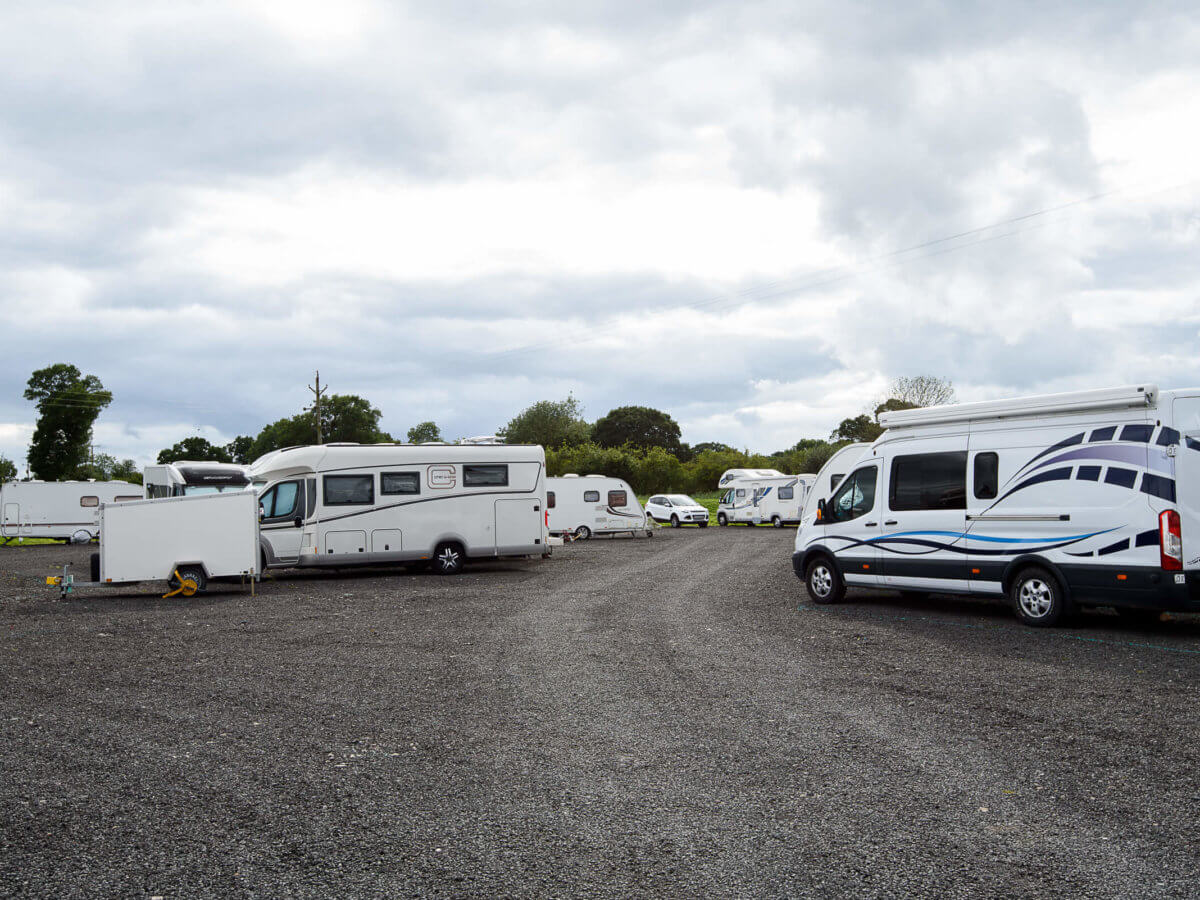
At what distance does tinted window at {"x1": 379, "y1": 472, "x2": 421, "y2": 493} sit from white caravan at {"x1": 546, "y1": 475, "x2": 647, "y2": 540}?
13512mm

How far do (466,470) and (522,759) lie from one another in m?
14.6

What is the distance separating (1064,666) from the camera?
8484 mm

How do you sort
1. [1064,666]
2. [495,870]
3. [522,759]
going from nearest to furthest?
1. [495,870]
2. [522,759]
3. [1064,666]

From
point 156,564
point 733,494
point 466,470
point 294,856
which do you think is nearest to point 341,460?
point 466,470

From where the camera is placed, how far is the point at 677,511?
41688 millimetres

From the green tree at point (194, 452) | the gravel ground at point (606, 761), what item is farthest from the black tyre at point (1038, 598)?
the green tree at point (194, 452)

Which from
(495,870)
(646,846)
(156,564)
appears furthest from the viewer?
(156,564)

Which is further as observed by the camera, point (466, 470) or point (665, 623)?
point (466, 470)

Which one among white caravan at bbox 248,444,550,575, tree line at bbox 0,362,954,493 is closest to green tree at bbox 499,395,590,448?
tree line at bbox 0,362,954,493

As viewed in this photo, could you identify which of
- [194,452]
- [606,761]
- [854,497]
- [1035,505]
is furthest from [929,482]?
[194,452]

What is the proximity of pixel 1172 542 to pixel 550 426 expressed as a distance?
71.3 meters

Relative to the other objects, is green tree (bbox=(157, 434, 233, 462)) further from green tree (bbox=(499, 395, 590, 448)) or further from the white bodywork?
the white bodywork

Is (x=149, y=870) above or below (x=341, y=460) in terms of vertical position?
below

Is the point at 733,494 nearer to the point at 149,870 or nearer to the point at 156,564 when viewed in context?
the point at 156,564
